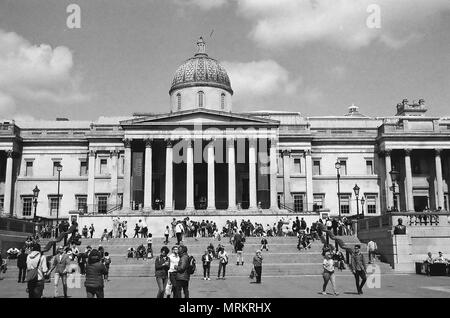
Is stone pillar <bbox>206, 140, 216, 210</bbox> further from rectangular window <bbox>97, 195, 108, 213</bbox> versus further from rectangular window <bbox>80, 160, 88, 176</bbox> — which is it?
rectangular window <bbox>80, 160, 88, 176</bbox>

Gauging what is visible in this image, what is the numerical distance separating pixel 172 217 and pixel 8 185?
20.7 metres

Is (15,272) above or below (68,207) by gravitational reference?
below

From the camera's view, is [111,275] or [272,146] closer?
[111,275]

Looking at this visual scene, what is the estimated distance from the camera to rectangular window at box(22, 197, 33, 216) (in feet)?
201

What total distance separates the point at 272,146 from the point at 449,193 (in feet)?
73.7

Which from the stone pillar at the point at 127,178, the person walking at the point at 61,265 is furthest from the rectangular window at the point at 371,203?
the person walking at the point at 61,265

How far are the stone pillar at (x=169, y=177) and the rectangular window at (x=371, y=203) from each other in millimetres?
23617

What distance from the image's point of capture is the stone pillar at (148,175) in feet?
179

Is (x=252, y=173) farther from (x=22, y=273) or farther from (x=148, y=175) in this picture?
(x=22, y=273)

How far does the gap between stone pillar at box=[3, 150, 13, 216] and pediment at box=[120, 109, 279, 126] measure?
15.1 m

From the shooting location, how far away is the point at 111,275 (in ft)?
104
